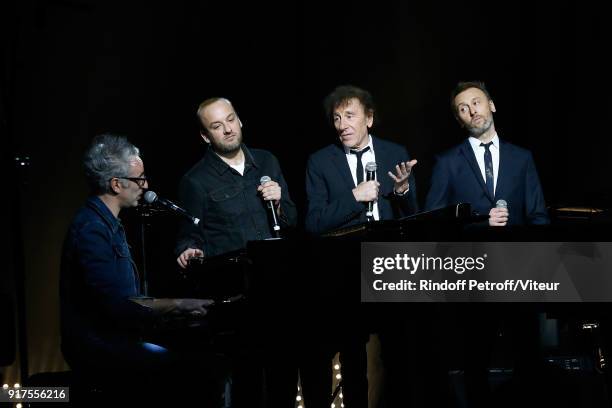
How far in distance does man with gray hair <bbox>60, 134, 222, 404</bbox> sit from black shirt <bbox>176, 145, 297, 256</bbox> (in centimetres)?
73

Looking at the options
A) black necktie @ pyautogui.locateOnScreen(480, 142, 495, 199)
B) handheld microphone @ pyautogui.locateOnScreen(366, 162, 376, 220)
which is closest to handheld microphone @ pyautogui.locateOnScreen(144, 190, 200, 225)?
handheld microphone @ pyautogui.locateOnScreen(366, 162, 376, 220)

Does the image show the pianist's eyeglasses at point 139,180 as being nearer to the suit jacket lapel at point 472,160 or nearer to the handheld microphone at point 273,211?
the handheld microphone at point 273,211

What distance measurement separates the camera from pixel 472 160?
4469mm

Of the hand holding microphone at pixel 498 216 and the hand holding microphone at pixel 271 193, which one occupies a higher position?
the hand holding microphone at pixel 271 193

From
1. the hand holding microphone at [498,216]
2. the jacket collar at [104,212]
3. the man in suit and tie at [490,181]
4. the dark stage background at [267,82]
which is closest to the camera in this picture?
the jacket collar at [104,212]

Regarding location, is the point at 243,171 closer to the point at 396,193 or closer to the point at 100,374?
the point at 396,193

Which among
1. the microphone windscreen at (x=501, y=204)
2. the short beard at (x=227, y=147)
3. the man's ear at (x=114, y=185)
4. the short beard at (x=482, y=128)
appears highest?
the short beard at (x=482, y=128)

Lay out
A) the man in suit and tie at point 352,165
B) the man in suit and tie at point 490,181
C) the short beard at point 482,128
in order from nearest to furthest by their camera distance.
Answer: the man in suit and tie at point 490,181 → the man in suit and tie at point 352,165 → the short beard at point 482,128

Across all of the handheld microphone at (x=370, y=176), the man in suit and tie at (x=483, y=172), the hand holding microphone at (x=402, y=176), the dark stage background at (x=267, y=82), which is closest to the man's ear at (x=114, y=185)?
the handheld microphone at (x=370, y=176)

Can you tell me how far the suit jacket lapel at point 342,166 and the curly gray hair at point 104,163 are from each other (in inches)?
44.0

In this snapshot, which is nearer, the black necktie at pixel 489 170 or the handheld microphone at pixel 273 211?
the handheld microphone at pixel 273 211

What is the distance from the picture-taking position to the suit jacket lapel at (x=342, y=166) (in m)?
4.32

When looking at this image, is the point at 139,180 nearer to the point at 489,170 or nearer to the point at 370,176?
the point at 370,176

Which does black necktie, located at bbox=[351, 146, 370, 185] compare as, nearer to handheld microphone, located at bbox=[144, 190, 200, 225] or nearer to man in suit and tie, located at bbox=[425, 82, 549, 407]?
man in suit and tie, located at bbox=[425, 82, 549, 407]
